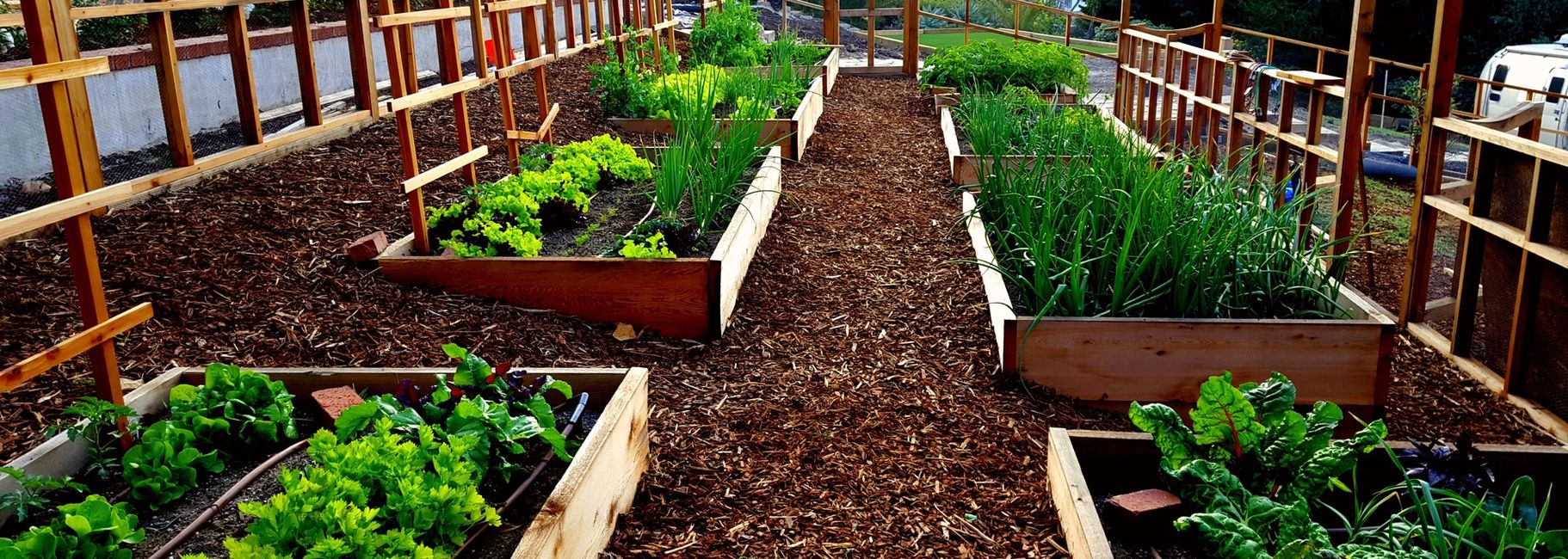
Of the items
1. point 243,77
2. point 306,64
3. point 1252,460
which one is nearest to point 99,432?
point 1252,460

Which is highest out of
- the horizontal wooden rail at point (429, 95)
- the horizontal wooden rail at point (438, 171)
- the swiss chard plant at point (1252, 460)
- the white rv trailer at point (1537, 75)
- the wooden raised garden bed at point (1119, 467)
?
the horizontal wooden rail at point (429, 95)

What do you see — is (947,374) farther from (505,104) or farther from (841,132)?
(841,132)

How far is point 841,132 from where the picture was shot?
8.59 meters

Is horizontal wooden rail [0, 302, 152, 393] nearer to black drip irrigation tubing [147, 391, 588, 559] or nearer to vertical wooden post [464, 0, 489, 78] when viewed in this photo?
black drip irrigation tubing [147, 391, 588, 559]

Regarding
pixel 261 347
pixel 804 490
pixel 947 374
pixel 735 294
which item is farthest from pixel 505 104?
pixel 804 490

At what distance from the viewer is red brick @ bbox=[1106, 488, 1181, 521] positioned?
2.26 m

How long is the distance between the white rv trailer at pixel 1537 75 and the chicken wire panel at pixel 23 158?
16021 millimetres

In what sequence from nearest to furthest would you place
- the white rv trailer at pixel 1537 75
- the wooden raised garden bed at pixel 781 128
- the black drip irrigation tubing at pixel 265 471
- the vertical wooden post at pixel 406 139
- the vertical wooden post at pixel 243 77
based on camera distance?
1. the black drip irrigation tubing at pixel 265 471
2. the vertical wooden post at pixel 406 139
3. the vertical wooden post at pixel 243 77
4. the wooden raised garden bed at pixel 781 128
5. the white rv trailer at pixel 1537 75

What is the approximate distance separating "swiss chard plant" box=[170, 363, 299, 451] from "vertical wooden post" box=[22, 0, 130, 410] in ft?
0.46

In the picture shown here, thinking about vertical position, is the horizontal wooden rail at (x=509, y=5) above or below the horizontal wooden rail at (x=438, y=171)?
above

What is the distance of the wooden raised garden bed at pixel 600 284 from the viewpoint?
3793mm

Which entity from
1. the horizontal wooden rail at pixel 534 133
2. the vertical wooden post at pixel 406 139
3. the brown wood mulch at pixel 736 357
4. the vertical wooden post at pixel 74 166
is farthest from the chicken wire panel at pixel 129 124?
the vertical wooden post at pixel 74 166

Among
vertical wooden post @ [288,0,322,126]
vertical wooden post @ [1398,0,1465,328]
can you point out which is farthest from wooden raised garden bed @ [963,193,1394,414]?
vertical wooden post @ [288,0,322,126]

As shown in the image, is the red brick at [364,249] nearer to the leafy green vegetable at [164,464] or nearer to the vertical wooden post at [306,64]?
the leafy green vegetable at [164,464]
